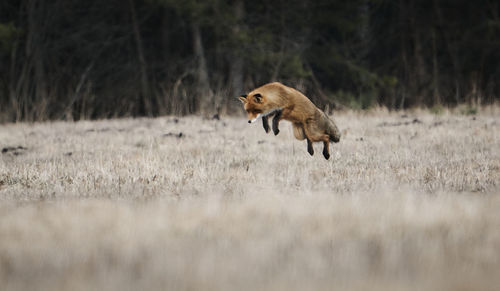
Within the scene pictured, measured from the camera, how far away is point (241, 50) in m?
14.7

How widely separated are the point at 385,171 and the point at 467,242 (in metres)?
1.97

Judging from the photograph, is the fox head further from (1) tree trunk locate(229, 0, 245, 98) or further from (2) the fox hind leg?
(1) tree trunk locate(229, 0, 245, 98)

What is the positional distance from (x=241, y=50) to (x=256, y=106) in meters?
11.5

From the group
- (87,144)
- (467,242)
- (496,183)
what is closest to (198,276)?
(467,242)

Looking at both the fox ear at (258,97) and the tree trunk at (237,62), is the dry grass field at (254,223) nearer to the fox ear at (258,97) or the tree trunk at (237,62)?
Answer: the fox ear at (258,97)

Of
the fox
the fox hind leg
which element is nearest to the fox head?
the fox

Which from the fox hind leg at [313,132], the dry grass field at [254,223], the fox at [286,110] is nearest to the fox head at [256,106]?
the fox at [286,110]

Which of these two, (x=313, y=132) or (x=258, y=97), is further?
(x=313, y=132)

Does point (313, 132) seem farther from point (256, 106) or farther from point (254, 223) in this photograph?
point (254, 223)

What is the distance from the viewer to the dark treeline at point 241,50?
49.0 feet

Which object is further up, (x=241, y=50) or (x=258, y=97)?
(x=241, y=50)

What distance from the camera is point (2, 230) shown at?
2.21 m

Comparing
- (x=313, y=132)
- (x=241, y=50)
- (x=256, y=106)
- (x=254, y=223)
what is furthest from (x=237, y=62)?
(x=254, y=223)

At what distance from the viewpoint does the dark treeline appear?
588 inches
